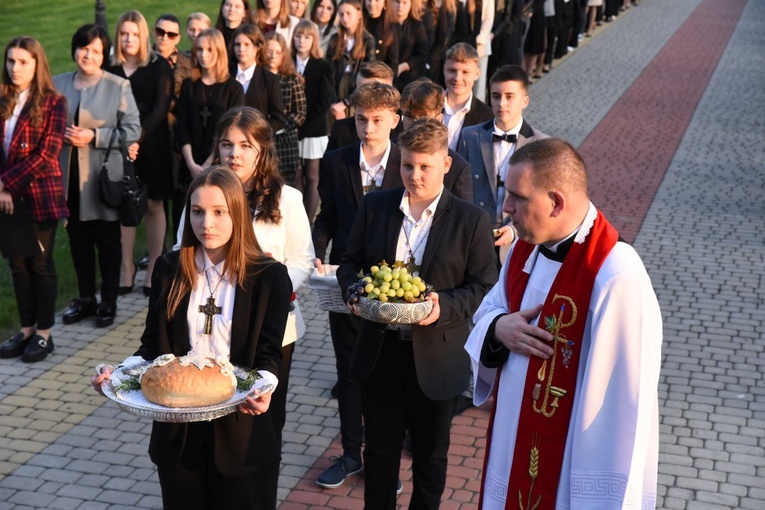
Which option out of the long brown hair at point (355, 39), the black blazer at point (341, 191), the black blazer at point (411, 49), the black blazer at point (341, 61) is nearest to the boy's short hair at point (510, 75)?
the black blazer at point (341, 191)

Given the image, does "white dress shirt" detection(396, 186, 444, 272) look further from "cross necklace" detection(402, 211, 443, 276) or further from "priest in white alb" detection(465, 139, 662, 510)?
"priest in white alb" detection(465, 139, 662, 510)

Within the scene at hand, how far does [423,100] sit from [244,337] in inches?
109

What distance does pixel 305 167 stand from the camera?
39.3ft

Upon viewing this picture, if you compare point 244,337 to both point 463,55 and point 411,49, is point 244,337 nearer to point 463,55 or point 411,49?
point 463,55

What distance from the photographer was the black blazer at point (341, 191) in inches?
265

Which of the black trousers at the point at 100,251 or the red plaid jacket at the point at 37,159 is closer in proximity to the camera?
A: the red plaid jacket at the point at 37,159

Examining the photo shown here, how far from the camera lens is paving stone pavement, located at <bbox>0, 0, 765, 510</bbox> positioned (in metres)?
6.73

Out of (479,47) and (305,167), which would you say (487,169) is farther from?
(479,47)

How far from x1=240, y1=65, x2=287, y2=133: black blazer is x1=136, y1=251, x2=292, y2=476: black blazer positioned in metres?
5.40

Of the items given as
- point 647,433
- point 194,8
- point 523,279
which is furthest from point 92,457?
point 194,8

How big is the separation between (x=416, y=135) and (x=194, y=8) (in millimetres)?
22399

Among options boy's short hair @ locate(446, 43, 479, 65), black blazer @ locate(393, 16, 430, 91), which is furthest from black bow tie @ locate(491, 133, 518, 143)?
black blazer @ locate(393, 16, 430, 91)

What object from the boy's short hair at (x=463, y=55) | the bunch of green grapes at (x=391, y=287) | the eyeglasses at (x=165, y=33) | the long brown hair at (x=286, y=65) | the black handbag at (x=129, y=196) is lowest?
the black handbag at (x=129, y=196)

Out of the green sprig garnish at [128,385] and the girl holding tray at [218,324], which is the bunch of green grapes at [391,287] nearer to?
the girl holding tray at [218,324]
